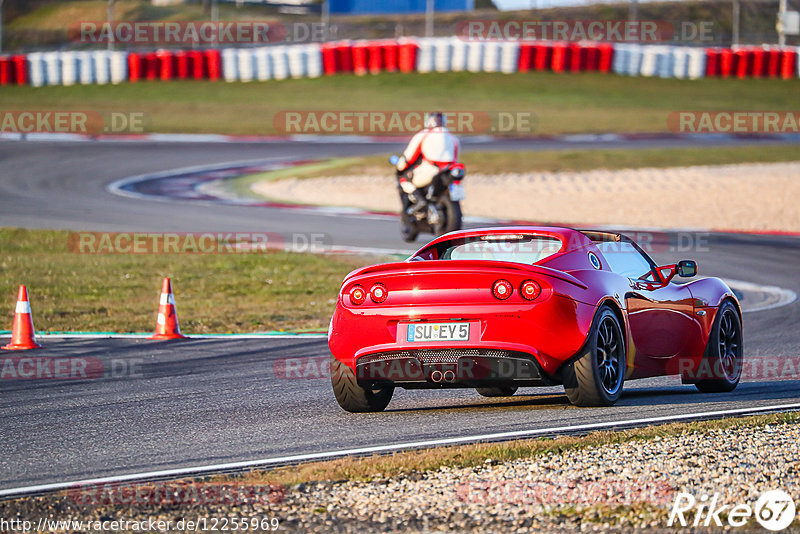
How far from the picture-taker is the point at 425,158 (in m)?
17.4

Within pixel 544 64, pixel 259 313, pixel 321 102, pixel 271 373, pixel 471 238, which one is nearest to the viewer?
pixel 471 238

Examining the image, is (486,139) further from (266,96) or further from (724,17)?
(724,17)

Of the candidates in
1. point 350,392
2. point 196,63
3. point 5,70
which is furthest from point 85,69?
point 350,392

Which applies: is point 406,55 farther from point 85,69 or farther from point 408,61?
point 85,69

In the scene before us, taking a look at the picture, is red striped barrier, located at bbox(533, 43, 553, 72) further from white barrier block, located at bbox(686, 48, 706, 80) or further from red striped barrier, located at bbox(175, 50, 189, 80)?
red striped barrier, located at bbox(175, 50, 189, 80)

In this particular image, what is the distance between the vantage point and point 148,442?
6977 mm

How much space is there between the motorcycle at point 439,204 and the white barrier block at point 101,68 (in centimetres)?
2914

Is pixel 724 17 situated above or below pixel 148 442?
above

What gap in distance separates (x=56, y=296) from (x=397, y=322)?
7851 millimetres

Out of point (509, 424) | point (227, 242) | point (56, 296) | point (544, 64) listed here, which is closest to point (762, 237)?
point (227, 242)

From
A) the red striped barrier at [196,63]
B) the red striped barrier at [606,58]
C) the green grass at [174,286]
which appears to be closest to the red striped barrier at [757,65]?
the red striped barrier at [606,58]

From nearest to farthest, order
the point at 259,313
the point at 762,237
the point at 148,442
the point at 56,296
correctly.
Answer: the point at 148,442 < the point at 259,313 < the point at 56,296 < the point at 762,237

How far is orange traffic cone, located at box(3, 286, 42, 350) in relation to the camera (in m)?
10.9

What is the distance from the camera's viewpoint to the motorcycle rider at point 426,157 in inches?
673
